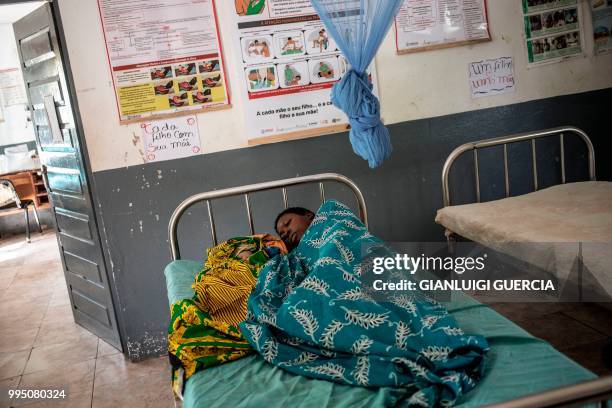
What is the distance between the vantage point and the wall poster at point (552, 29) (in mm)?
3555

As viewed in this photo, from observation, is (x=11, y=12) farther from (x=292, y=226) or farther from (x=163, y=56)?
(x=292, y=226)

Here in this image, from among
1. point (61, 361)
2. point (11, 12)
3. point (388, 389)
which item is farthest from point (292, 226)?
point (11, 12)

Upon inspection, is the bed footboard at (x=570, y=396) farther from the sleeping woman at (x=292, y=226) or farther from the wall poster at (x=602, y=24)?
the wall poster at (x=602, y=24)

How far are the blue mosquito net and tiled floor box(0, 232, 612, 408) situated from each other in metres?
1.36

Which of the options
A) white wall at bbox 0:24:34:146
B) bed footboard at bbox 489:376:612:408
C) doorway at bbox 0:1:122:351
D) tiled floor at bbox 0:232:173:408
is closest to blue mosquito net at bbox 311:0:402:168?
doorway at bbox 0:1:122:351

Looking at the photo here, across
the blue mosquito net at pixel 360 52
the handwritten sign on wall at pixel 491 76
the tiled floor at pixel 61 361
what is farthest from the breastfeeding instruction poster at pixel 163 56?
the handwritten sign on wall at pixel 491 76

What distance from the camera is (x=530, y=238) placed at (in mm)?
2279

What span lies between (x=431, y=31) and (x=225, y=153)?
1.48 m

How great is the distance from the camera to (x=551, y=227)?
2.38m

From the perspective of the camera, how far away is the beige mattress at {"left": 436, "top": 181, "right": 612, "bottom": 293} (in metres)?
2.07

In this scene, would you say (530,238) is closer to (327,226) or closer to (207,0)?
(327,226)

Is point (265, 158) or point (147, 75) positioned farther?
point (265, 158)

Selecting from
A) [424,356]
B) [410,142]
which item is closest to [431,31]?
[410,142]

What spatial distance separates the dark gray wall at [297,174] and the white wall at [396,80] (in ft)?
0.26
